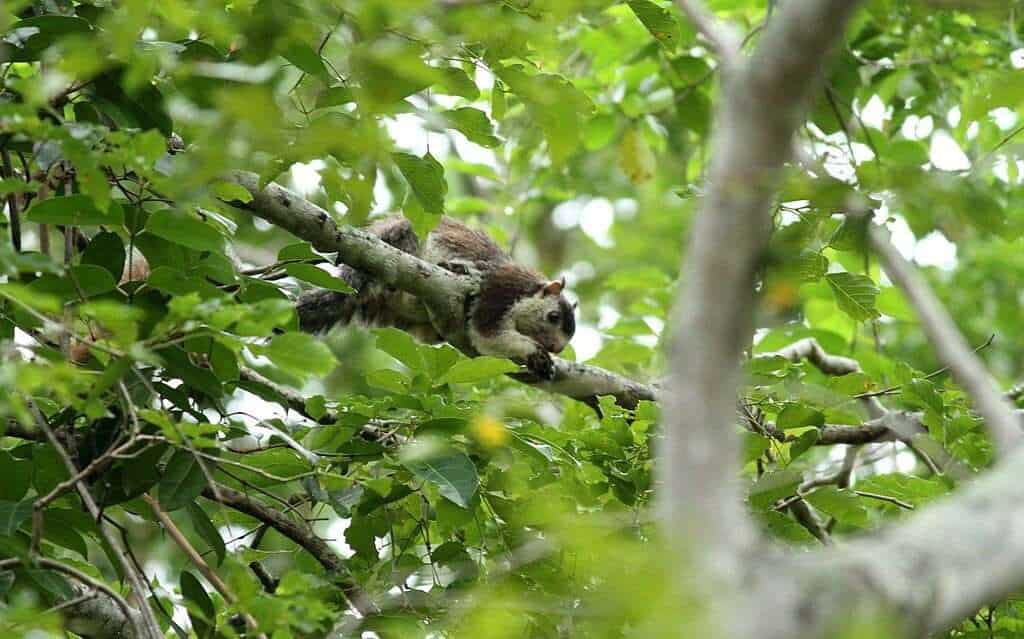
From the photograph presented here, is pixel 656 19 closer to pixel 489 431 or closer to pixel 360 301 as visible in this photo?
pixel 489 431

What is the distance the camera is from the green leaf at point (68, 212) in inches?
107

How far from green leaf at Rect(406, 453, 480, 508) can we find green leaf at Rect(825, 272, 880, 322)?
53.1 inches

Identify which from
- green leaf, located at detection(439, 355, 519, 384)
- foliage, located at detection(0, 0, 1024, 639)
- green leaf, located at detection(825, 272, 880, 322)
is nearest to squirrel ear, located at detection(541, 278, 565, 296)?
foliage, located at detection(0, 0, 1024, 639)

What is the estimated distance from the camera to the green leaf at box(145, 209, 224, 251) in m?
2.79

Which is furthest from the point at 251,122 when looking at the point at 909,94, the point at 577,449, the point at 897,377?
the point at 909,94

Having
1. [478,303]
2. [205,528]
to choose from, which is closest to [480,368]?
[205,528]

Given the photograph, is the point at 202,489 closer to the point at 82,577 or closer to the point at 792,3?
the point at 82,577

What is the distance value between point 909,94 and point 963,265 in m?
3.74

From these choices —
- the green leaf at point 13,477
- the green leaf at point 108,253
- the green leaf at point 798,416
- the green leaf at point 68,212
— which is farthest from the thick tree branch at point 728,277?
the green leaf at point 798,416

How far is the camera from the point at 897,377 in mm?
3732

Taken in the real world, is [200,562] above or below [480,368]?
below

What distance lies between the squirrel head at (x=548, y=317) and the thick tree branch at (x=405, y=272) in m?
1.22

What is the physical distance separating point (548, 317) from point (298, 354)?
177 inches

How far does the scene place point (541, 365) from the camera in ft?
16.5
